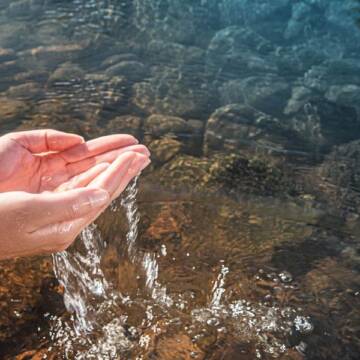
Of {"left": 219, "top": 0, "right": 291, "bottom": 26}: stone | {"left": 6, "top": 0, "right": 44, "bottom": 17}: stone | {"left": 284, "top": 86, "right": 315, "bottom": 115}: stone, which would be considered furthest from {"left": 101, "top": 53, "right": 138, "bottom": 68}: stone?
{"left": 284, "top": 86, "right": 315, "bottom": 115}: stone

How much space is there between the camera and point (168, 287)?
12.2 ft

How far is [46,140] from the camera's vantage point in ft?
10.6

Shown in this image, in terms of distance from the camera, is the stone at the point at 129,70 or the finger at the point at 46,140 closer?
the finger at the point at 46,140

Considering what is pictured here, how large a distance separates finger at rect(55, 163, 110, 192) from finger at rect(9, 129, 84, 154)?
0.94 ft

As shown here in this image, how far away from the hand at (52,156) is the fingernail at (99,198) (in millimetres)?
677

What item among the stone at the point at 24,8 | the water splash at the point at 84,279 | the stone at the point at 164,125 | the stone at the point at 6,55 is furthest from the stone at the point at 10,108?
the stone at the point at 24,8

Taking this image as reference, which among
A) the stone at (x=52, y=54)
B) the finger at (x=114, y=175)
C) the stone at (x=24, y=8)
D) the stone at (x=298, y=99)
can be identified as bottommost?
the stone at (x=298, y=99)

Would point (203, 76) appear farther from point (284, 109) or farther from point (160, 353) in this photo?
point (160, 353)

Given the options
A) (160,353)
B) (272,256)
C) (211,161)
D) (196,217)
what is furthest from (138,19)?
(160,353)

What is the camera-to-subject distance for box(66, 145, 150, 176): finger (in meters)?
3.10

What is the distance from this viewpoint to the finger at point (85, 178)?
9.61 ft

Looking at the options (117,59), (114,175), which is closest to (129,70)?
(117,59)

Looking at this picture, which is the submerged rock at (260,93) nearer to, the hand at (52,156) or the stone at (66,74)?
the stone at (66,74)

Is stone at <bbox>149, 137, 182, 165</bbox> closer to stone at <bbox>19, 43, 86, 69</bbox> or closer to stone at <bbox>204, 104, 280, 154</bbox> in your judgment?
stone at <bbox>204, 104, 280, 154</bbox>
